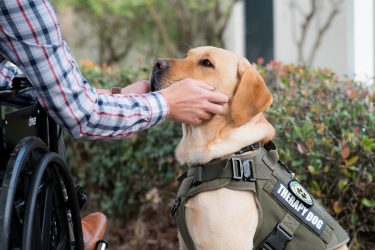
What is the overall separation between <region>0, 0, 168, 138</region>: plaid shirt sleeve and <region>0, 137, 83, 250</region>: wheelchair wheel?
0.52 ft

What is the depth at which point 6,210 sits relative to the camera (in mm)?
1974

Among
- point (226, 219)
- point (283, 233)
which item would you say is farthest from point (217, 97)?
point (283, 233)

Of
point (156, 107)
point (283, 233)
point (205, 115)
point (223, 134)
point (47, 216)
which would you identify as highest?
point (156, 107)

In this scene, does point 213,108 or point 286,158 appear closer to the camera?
point 213,108

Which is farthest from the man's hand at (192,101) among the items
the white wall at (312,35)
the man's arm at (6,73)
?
the white wall at (312,35)

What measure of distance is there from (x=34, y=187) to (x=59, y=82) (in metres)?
0.39

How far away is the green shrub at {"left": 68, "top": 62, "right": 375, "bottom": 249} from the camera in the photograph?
368 cm

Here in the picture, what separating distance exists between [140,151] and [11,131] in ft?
7.91

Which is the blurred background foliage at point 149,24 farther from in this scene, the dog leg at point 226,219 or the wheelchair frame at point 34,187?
the wheelchair frame at point 34,187

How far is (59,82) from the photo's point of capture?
2260mm

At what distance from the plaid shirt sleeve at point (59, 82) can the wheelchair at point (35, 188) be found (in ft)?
0.45

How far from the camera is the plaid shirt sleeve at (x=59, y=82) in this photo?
2.16 m

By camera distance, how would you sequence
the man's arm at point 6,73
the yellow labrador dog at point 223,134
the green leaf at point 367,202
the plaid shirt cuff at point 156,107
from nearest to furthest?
the plaid shirt cuff at point 156,107, the yellow labrador dog at point 223,134, the man's arm at point 6,73, the green leaf at point 367,202

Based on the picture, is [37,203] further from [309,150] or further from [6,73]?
[309,150]
